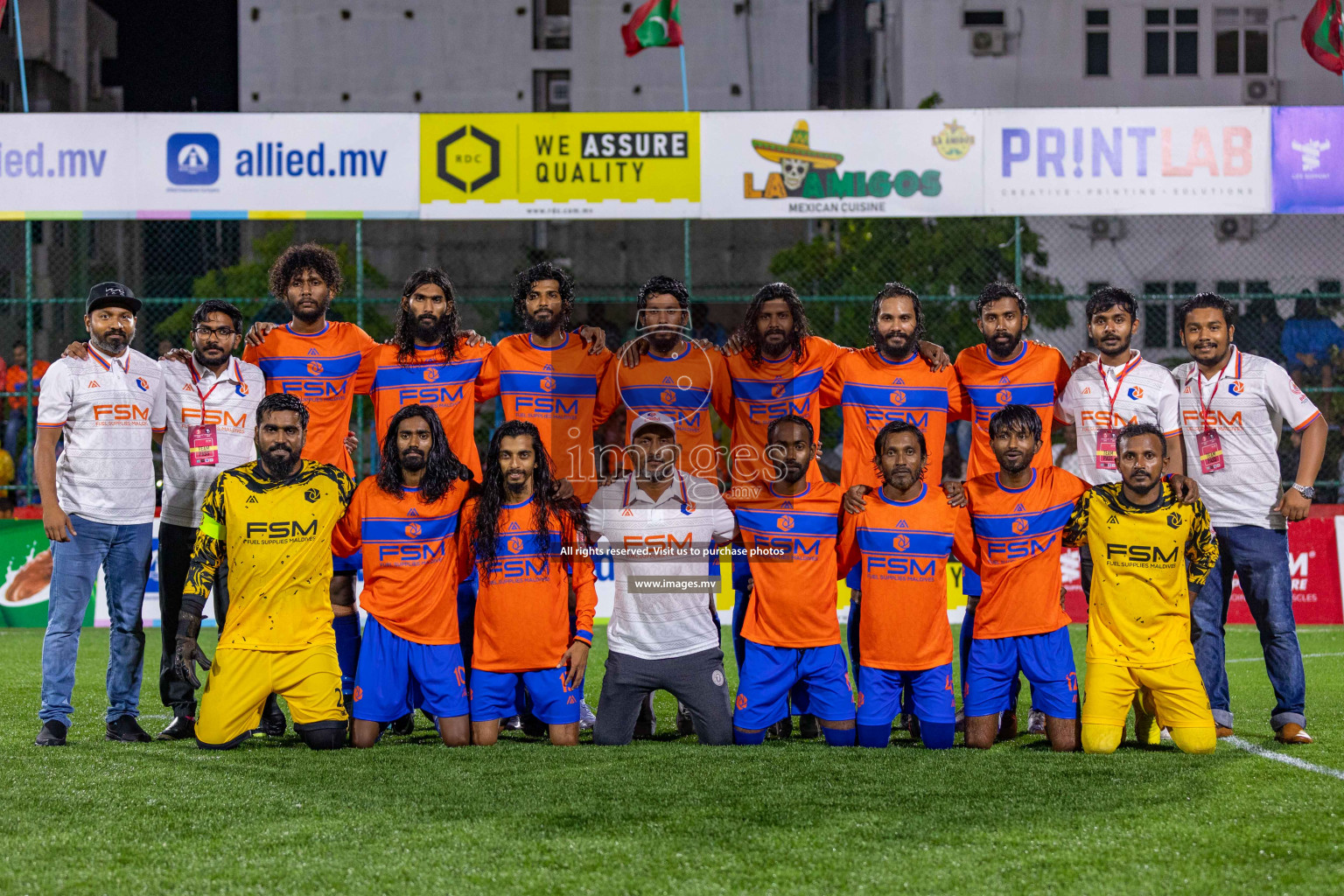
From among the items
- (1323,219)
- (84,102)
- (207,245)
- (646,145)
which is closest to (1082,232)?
(1323,219)

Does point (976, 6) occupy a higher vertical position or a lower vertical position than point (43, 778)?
higher

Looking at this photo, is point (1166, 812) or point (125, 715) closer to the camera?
point (1166, 812)

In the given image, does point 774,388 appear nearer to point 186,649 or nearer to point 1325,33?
point 186,649

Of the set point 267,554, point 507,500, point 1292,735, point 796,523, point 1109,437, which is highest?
point 1109,437

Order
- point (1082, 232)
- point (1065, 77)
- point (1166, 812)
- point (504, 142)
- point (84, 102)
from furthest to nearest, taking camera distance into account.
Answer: point (84, 102)
point (1065, 77)
point (1082, 232)
point (504, 142)
point (1166, 812)

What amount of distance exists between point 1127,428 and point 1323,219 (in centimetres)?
1843

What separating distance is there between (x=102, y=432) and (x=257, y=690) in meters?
1.50

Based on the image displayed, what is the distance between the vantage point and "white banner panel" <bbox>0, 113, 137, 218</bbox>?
41.5 ft

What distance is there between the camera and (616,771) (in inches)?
203

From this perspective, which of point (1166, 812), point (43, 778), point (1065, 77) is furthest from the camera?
point (1065, 77)

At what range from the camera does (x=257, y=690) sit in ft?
18.9

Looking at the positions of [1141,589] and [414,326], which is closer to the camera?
[1141,589]

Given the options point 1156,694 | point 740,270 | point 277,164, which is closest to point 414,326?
point 1156,694

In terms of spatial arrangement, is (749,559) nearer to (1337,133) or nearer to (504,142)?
(504,142)
